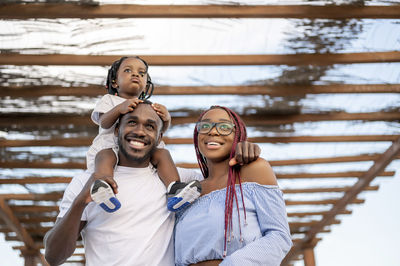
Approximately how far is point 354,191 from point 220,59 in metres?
4.10

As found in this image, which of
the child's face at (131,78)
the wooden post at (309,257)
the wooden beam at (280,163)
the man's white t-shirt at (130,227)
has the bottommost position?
the wooden post at (309,257)

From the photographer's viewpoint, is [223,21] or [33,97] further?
[33,97]

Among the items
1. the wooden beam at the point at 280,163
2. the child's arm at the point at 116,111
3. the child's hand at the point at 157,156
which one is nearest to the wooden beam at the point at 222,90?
the wooden beam at the point at 280,163

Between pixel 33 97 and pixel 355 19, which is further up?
pixel 355 19

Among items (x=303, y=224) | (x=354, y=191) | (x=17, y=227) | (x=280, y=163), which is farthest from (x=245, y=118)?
(x=17, y=227)

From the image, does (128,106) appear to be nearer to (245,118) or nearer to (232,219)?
(232,219)

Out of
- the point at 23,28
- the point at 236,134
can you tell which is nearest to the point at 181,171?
the point at 236,134

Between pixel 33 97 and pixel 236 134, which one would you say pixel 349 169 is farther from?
pixel 236 134

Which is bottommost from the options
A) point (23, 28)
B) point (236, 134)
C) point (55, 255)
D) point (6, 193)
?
point (6, 193)

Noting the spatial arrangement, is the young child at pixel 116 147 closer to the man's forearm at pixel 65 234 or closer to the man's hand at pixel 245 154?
the man's forearm at pixel 65 234

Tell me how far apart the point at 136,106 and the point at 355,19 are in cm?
245

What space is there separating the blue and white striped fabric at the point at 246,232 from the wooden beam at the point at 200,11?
6.88ft

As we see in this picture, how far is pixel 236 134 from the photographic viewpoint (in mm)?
2818

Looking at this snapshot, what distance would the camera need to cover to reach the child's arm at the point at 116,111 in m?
2.83
